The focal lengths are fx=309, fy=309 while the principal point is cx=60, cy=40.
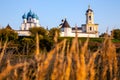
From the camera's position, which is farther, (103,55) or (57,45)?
(103,55)

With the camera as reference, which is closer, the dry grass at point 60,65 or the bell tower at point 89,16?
the dry grass at point 60,65

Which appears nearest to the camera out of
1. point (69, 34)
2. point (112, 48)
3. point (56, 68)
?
point (56, 68)

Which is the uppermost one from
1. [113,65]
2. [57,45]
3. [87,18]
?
[87,18]

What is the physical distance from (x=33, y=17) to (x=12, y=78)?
109 metres

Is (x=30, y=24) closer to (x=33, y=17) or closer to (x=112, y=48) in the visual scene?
(x=33, y=17)

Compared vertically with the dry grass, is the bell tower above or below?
above

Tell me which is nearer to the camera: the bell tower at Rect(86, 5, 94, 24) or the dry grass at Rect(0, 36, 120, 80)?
the dry grass at Rect(0, 36, 120, 80)

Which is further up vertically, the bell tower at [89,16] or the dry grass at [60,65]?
the bell tower at [89,16]

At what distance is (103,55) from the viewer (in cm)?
307

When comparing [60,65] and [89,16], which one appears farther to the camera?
[89,16]

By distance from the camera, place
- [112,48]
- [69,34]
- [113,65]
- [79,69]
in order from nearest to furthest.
A: [79,69] → [112,48] → [113,65] → [69,34]

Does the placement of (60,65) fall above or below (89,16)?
below

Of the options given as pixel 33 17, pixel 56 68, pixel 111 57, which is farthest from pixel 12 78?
pixel 33 17

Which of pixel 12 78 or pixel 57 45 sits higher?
pixel 57 45
